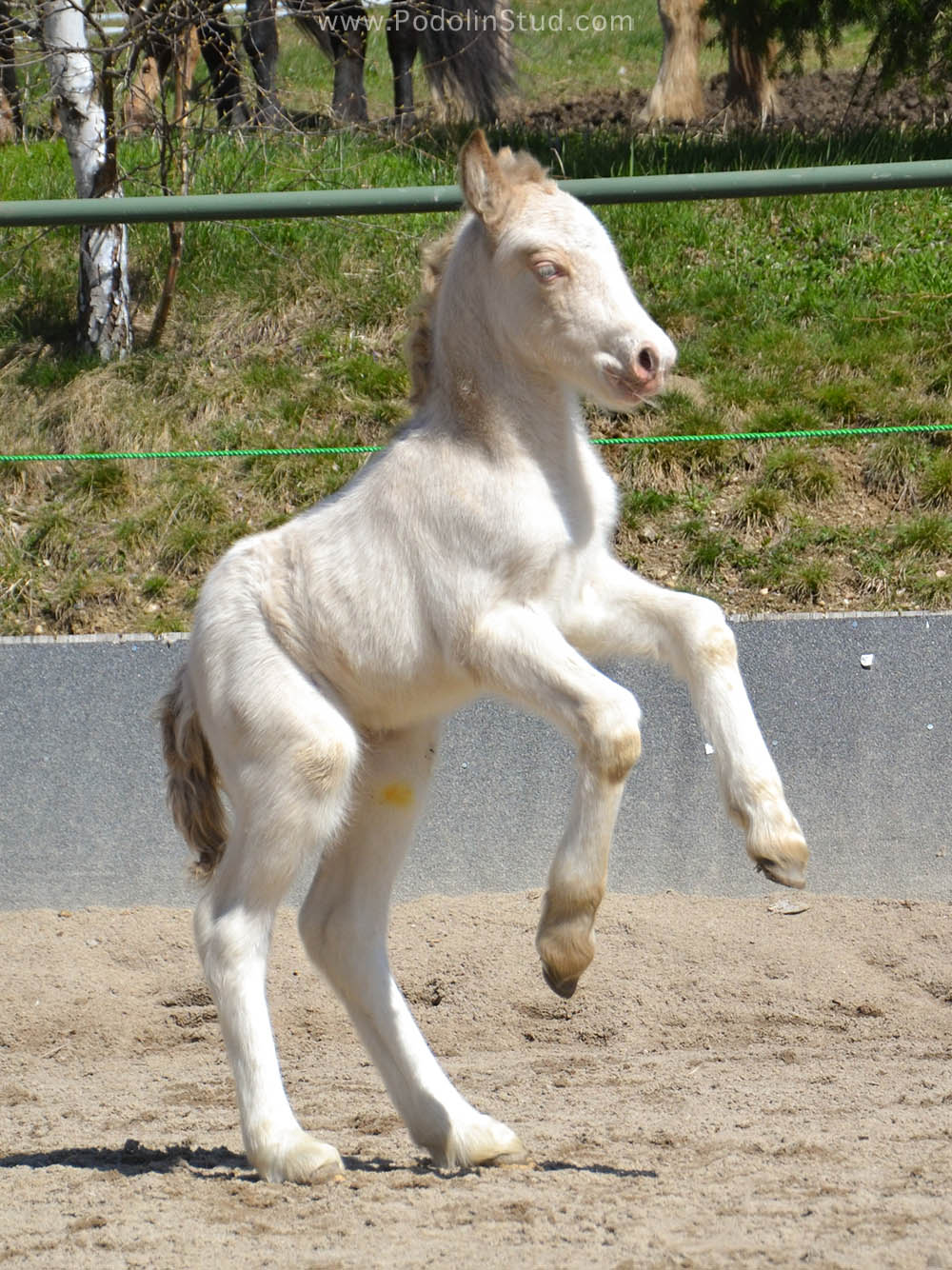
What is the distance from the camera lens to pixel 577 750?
3.00m

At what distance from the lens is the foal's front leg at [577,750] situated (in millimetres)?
2965

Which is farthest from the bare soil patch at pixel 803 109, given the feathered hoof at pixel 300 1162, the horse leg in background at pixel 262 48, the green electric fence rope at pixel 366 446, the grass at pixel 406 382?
the feathered hoof at pixel 300 1162

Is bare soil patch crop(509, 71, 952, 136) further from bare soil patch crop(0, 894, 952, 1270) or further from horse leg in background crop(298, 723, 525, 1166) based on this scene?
horse leg in background crop(298, 723, 525, 1166)

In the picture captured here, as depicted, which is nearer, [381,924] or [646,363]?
[646,363]

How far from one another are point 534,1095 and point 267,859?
1366 mm

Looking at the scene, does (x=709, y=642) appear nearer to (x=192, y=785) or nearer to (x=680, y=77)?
(x=192, y=785)

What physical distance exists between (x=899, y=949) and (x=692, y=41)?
30.4ft

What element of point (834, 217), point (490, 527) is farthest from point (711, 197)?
point (834, 217)

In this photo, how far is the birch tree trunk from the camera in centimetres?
763

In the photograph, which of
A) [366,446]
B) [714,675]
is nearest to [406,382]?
[366,446]

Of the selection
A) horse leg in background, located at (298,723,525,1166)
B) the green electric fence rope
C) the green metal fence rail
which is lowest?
horse leg in background, located at (298,723,525,1166)

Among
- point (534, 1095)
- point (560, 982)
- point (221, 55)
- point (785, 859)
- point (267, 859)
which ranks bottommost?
point (534, 1095)

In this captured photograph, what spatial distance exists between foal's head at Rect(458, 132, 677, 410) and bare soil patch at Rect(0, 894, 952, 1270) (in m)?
1.62

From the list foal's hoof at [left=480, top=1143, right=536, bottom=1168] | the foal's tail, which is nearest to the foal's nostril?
the foal's tail
